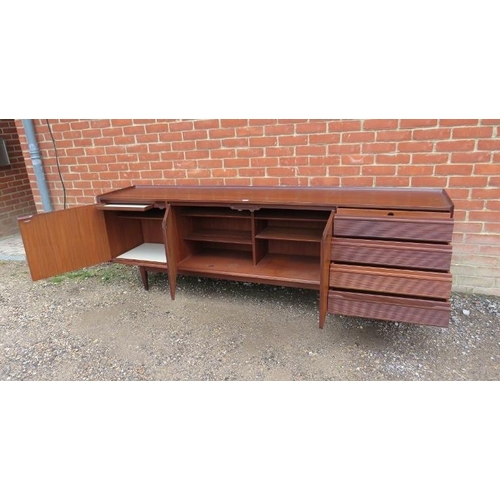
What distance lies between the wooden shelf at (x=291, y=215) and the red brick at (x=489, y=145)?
3.87 ft

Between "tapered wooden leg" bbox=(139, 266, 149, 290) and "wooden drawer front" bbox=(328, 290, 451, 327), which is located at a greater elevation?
"wooden drawer front" bbox=(328, 290, 451, 327)

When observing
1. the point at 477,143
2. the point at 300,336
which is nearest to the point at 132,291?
the point at 300,336

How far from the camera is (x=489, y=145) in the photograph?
261 centimetres

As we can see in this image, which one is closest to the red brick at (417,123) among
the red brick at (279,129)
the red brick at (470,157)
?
the red brick at (470,157)

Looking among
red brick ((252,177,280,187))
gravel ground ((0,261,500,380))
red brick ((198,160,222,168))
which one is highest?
red brick ((198,160,222,168))

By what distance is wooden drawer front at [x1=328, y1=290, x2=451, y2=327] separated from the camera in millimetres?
2033

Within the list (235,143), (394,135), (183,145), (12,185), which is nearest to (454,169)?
(394,135)

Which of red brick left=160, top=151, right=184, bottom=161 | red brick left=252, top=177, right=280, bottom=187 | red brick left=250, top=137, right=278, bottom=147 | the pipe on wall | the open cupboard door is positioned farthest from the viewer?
the pipe on wall

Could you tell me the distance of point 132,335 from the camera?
2.67 m

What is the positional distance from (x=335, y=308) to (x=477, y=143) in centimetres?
161

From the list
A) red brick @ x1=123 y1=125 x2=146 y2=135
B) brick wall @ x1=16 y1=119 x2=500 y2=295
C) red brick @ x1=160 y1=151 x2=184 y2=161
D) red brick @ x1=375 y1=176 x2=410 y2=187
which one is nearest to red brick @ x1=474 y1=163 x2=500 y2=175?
brick wall @ x1=16 y1=119 x2=500 y2=295

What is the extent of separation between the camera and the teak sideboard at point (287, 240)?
2.08 m

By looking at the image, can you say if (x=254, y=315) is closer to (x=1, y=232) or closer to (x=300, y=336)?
(x=300, y=336)

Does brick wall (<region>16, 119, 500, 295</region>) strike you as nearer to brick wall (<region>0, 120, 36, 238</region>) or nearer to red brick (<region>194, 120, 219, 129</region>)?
red brick (<region>194, 120, 219, 129</region>)
